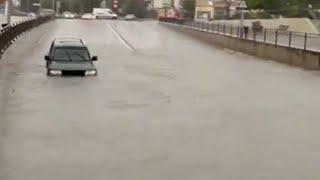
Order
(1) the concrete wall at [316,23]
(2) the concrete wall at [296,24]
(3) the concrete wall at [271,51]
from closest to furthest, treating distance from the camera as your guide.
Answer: (3) the concrete wall at [271,51]
(2) the concrete wall at [296,24]
(1) the concrete wall at [316,23]

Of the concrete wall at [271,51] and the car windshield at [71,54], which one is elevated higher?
the car windshield at [71,54]

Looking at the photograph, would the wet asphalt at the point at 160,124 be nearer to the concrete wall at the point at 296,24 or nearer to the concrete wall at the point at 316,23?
the concrete wall at the point at 296,24

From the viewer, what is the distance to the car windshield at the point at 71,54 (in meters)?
30.9

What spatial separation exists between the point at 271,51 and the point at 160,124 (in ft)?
82.9

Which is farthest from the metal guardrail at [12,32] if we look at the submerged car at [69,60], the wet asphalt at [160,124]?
the submerged car at [69,60]

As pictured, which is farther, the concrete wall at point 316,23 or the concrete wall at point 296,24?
the concrete wall at point 316,23

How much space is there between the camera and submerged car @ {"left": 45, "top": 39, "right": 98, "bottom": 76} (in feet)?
99.5

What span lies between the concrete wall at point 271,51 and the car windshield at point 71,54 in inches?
424

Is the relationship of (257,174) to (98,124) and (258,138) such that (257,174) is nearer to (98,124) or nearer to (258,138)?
(258,138)

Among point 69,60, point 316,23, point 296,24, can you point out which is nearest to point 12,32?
point 69,60

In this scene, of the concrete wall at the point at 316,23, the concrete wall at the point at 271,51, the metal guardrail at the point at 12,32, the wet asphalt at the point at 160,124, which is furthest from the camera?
the concrete wall at the point at 316,23

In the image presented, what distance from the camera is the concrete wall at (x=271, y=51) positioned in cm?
3556

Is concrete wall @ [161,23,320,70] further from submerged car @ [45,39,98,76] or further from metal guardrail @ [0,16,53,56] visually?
metal guardrail @ [0,16,53,56]

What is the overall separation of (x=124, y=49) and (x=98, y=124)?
33211 mm
